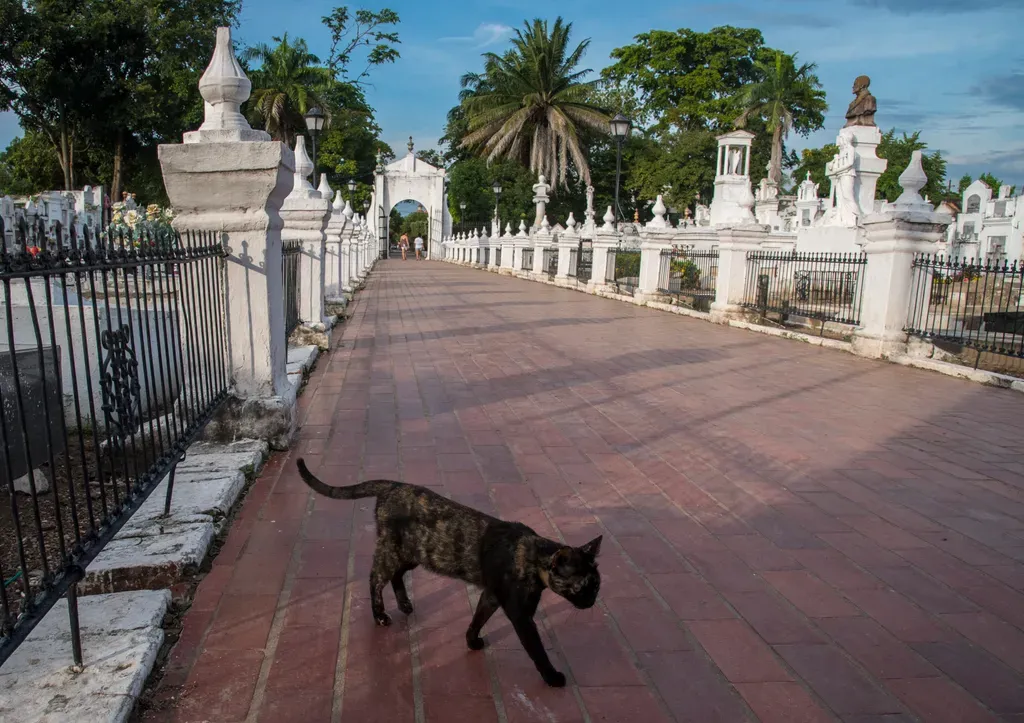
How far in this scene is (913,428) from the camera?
586cm

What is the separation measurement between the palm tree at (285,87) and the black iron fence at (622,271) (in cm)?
2049

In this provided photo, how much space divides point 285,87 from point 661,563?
38.6 meters

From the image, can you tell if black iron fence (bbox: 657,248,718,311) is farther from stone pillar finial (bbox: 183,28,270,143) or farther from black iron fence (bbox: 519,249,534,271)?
stone pillar finial (bbox: 183,28,270,143)

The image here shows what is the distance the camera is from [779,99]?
40312 millimetres

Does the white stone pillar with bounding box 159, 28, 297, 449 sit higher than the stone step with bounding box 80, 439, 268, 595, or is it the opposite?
the white stone pillar with bounding box 159, 28, 297, 449

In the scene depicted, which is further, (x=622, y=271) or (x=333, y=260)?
(x=622, y=271)

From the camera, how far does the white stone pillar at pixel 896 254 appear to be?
916 centimetres

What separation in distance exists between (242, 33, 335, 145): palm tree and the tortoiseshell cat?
118 feet

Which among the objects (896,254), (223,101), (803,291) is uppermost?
(223,101)

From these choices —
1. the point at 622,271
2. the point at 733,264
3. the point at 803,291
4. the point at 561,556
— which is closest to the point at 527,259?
the point at 622,271

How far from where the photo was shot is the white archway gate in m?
56.6

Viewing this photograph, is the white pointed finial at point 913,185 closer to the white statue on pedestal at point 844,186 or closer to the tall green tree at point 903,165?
the white statue on pedestal at point 844,186

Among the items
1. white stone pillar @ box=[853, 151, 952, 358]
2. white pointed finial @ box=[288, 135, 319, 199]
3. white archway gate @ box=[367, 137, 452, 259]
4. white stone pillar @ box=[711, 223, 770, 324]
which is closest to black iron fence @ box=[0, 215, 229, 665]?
white pointed finial @ box=[288, 135, 319, 199]

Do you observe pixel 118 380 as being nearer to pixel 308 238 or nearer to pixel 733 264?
pixel 308 238
